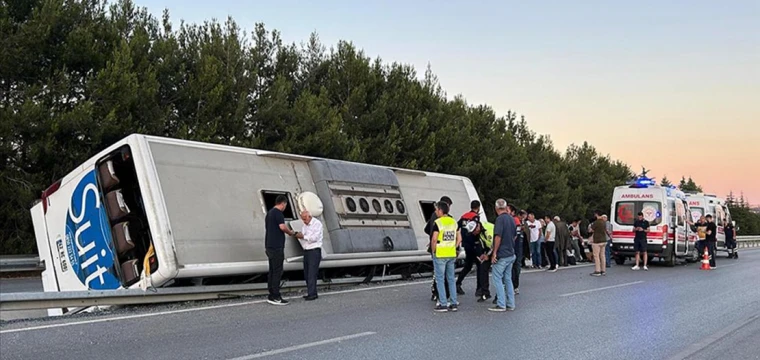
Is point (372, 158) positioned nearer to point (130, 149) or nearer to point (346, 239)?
point (346, 239)

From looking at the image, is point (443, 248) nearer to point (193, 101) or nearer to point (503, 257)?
point (503, 257)

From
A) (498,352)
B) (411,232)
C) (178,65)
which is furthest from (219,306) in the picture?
(178,65)

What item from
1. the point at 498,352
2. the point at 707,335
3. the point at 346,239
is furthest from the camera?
the point at 346,239

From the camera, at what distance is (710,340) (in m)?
7.48

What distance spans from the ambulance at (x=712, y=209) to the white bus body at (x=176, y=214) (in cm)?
1866

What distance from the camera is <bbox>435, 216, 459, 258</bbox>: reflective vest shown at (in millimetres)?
9305

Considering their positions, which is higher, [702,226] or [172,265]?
[172,265]

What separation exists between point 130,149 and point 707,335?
8.33 meters

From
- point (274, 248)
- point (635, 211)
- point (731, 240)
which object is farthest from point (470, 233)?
point (731, 240)

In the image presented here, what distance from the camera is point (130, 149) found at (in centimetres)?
952

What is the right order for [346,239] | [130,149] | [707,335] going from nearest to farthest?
1. [707,335]
2. [130,149]
3. [346,239]

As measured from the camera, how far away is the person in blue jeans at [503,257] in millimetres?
9531

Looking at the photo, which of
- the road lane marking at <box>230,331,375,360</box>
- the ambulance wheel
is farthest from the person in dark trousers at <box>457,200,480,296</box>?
the ambulance wheel

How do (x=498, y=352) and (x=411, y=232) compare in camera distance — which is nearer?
(x=498, y=352)
